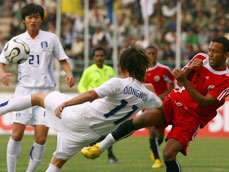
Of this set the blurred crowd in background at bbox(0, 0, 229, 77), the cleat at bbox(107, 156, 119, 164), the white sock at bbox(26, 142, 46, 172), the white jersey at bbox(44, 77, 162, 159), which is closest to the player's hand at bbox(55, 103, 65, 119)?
the white jersey at bbox(44, 77, 162, 159)

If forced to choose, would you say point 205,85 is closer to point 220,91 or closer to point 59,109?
point 220,91

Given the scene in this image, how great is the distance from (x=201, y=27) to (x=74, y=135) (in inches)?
689

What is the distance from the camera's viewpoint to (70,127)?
23.3 ft

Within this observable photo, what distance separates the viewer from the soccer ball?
812 cm

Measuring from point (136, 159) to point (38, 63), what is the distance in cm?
457

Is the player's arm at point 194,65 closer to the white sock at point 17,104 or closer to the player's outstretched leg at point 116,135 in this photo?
the player's outstretched leg at point 116,135

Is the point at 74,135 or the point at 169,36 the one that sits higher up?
the point at 74,135

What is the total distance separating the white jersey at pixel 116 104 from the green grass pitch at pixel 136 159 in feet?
11.2

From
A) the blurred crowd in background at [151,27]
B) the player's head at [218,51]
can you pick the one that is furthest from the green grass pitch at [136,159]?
the blurred crowd in background at [151,27]

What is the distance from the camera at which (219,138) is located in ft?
59.4

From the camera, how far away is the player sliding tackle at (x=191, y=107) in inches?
310

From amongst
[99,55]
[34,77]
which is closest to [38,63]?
[34,77]

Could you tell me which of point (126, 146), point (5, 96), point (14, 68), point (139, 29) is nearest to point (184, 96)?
point (126, 146)

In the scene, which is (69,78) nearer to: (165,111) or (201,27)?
(165,111)
